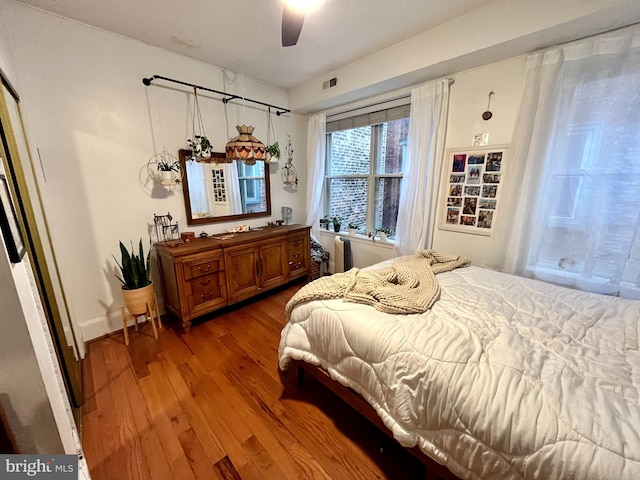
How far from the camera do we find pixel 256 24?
1.93 meters

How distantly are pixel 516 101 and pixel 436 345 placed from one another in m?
2.12

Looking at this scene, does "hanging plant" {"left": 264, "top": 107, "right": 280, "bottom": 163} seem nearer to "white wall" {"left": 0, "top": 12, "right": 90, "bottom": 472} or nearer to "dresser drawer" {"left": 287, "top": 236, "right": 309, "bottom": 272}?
"dresser drawer" {"left": 287, "top": 236, "right": 309, "bottom": 272}

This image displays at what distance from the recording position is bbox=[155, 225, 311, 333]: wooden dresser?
2.23m

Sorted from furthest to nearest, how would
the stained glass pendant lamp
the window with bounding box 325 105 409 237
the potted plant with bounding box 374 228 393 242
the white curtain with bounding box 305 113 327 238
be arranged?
1. the white curtain with bounding box 305 113 327 238
2. the potted plant with bounding box 374 228 393 242
3. the window with bounding box 325 105 409 237
4. the stained glass pendant lamp

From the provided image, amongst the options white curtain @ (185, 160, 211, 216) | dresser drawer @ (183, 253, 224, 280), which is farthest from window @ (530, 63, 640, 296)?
white curtain @ (185, 160, 211, 216)

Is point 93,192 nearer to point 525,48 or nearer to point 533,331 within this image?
point 533,331

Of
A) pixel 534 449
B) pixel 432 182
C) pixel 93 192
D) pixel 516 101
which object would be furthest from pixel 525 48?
pixel 93 192

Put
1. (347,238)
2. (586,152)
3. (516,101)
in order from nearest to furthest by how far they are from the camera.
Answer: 1. (586,152)
2. (516,101)
3. (347,238)

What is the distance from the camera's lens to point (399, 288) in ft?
5.06

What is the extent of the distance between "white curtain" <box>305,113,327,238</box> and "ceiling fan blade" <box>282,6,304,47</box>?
180 cm

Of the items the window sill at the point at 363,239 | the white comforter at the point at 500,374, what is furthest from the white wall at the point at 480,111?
the white comforter at the point at 500,374

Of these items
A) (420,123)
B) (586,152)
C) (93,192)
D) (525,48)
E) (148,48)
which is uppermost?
(148,48)

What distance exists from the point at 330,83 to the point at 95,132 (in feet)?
7.45

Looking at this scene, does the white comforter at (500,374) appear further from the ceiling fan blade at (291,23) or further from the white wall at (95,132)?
the white wall at (95,132)
